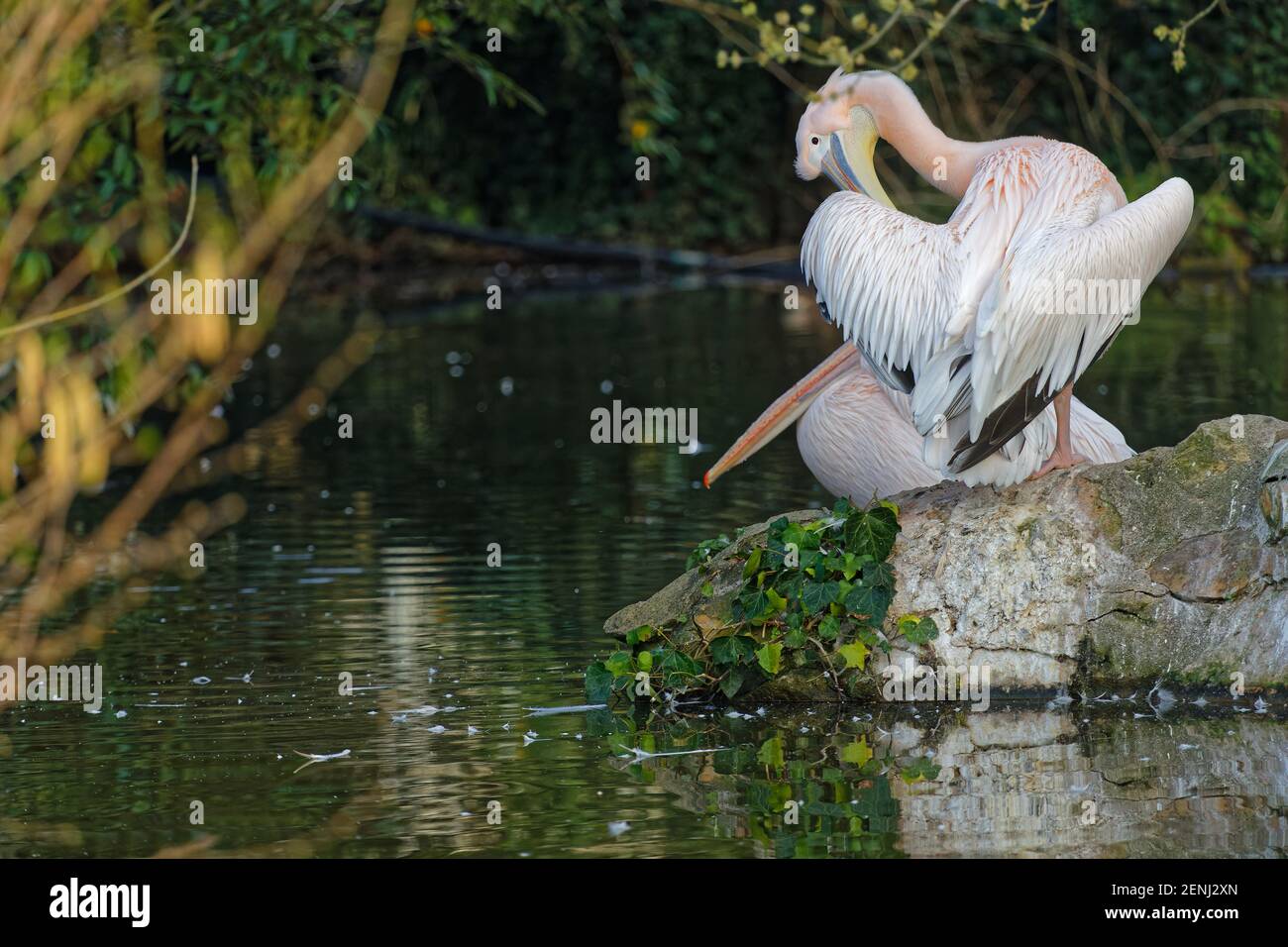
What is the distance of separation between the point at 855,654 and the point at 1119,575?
87 centimetres

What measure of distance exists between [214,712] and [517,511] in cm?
387

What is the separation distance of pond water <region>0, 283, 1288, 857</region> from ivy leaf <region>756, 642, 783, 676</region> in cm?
15

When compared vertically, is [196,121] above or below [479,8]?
below

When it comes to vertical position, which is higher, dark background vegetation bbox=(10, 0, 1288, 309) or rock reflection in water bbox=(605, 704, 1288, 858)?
dark background vegetation bbox=(10, 0, 1288, 309)

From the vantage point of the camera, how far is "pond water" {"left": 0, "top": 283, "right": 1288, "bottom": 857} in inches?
216

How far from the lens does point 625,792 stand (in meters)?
5.87

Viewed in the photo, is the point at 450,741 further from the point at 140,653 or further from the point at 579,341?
the point at 579,341

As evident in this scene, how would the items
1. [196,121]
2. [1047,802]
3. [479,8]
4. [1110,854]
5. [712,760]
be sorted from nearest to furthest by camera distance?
1. [1110,854]
2. [1047,802]
3. [712,760]
4. [196,121]
5. [479,8]

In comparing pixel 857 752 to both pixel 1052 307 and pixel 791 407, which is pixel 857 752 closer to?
pixel 1052 307

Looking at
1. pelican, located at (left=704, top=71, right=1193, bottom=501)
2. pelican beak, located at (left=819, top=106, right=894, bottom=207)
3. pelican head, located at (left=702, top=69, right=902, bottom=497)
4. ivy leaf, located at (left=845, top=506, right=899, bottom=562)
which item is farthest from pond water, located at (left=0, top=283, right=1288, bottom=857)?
pelican beak, located at (left=819, top=106, right=894, bottom=207)

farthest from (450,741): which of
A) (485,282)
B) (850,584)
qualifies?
(485,282)

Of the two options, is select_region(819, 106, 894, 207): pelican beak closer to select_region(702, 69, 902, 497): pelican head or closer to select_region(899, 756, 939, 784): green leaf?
select_region(702, 69, 902, 497): pelican head

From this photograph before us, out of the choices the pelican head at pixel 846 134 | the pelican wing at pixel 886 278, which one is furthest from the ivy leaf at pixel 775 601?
the pelican head at pixel 846 134

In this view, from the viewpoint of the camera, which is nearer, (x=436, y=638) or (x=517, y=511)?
(x=436, y=638)
